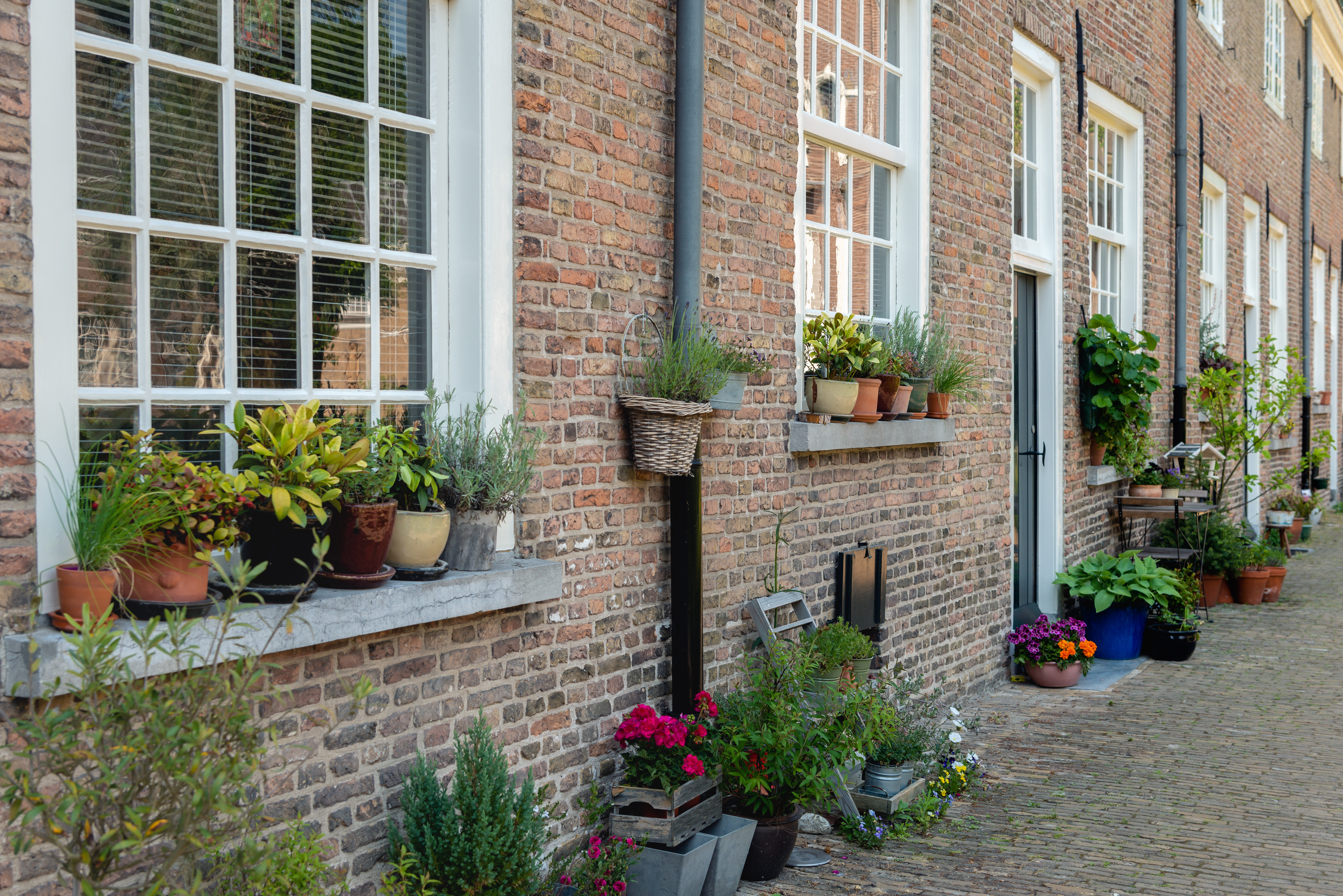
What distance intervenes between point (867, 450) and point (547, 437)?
242 centimetres

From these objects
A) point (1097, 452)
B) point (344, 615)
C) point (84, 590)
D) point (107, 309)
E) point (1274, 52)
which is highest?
point (1274, 52)

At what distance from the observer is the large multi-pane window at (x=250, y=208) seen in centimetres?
277

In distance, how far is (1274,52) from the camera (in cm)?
1523

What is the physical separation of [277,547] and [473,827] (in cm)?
94

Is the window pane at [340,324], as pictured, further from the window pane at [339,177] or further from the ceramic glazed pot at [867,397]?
the ceramic glazed pot at [867,397]

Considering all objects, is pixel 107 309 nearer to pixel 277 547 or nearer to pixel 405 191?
pixel 277 547

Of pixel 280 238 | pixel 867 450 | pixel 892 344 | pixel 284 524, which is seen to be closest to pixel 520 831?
pixel 284 524

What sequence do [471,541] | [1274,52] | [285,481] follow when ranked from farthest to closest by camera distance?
[1274,52] → [471,541] → [285,481]

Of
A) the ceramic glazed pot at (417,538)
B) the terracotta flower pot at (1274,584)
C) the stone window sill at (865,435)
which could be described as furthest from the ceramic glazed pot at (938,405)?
the terracotta flower pot at (1274,584)

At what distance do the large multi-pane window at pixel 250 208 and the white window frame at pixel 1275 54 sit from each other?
13913 millimetres

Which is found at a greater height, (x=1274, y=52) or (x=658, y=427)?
(x=1274, y=52)

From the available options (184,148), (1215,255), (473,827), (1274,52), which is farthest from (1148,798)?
(1274,52)

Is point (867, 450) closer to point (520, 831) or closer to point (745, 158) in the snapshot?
point (745, 158)

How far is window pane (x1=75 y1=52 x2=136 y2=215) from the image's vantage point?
A: 8.86 feet
